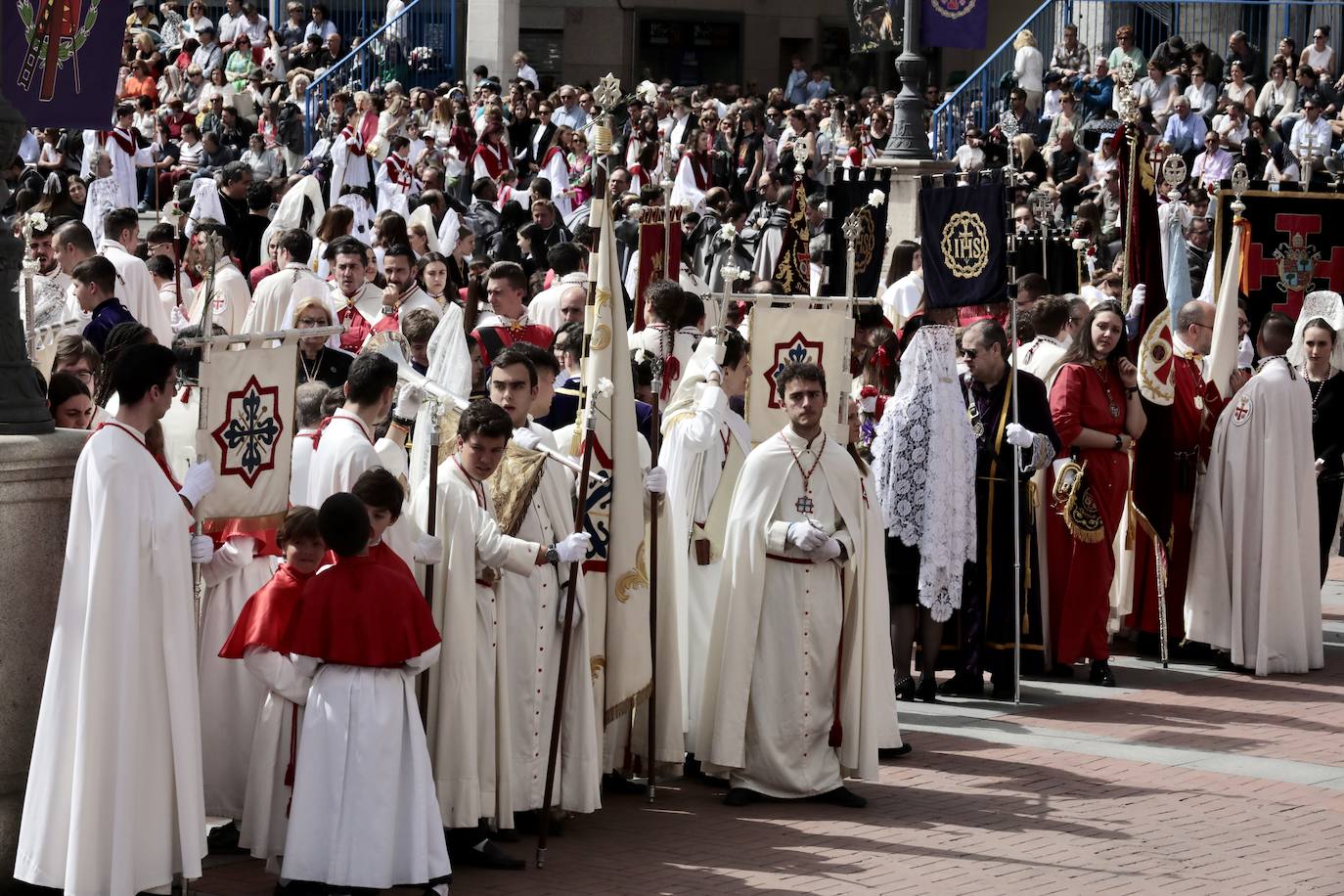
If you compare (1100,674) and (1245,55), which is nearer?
(1100,674)

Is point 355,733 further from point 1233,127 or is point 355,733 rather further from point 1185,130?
point 1185,130

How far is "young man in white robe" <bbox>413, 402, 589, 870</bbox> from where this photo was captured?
26.3ft

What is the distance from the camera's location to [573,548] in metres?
8.15

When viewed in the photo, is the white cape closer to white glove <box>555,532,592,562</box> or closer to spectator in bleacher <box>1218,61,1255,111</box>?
white glove <box>555,532,592,562</box>

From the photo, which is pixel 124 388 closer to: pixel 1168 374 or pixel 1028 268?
pixel 1168 374

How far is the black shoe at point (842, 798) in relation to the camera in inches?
363

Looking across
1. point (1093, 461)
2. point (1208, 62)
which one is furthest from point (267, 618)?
point (1208, 62)

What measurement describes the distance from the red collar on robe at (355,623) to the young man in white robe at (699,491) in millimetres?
2712

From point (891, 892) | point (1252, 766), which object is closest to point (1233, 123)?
point (1252, 766)

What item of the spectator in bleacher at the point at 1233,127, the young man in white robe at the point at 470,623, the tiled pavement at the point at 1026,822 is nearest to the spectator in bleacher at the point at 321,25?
the spectator in bleacher at the point at 1233,127

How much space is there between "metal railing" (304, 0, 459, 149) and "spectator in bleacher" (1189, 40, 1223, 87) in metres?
10.8

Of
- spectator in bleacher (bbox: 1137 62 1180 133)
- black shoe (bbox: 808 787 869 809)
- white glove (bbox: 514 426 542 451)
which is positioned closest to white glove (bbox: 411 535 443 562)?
white glove (bbox: 514 426 542 451)

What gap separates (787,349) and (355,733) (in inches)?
143

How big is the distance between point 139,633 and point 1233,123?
64.9ft
